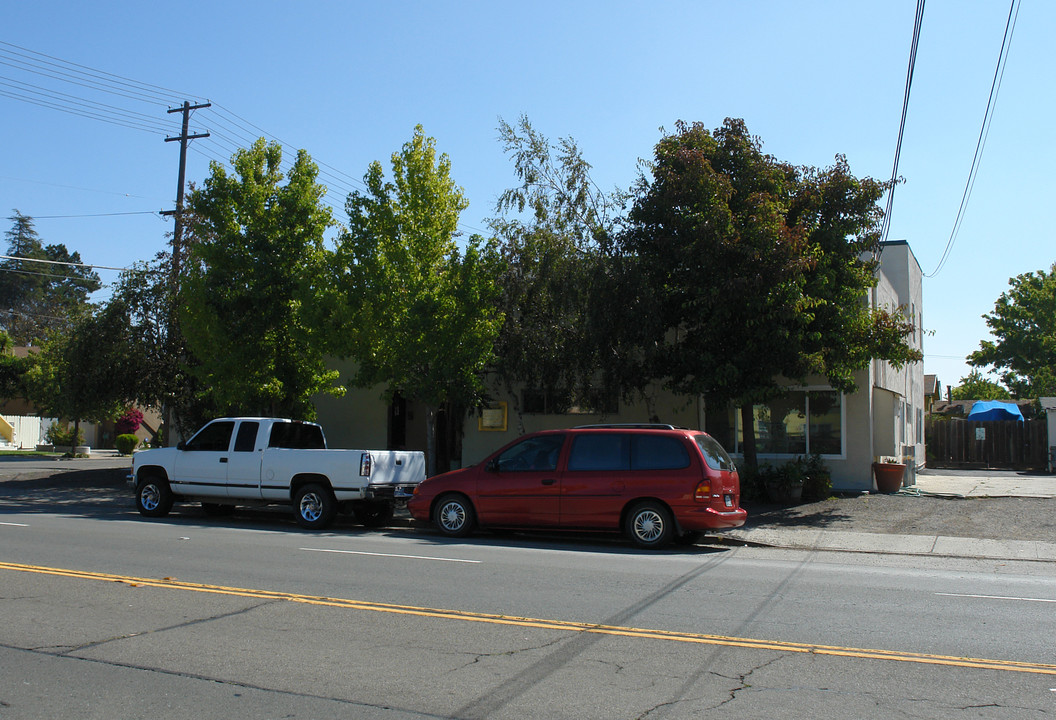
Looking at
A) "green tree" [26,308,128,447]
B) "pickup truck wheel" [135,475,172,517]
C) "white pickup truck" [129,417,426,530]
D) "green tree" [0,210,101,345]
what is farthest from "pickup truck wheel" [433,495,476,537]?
"green tree" [0,210,101,345]

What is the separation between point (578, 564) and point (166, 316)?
1582 centimetres

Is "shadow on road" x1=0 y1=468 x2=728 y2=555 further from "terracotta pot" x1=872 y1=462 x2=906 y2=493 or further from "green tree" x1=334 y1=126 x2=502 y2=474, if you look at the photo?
"terracotta pot" x1=872 y1=462 x2=906 y2=493

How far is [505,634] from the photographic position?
6.89m

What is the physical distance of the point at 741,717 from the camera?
4.97m

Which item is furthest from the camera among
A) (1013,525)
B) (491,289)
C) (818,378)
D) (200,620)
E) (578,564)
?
(818,378)

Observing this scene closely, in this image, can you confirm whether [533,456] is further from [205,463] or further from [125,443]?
[125,443]

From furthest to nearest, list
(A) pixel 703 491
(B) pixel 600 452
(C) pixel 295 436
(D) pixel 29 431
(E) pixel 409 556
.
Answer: (D) pixel 29 431
(C) pixel 295 436
(B) pixel 600 452
(A) pixel 703 491
(E) pixel 409 556

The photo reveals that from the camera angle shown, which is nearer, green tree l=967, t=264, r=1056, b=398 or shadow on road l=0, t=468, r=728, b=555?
shadow on road l=0, t=468, r=728, b=555

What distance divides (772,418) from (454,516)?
9390 mm

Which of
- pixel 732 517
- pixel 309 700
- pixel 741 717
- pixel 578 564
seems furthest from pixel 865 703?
pixel 732 517

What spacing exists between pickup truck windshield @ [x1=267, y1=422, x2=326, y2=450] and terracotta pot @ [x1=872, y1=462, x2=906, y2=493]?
475 inches

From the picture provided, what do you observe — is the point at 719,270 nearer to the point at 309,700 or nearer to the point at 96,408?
the point at 309,700

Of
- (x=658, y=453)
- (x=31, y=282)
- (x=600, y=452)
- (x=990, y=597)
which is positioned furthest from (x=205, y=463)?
(x=31, y=282)

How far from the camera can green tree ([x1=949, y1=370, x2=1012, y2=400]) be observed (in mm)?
54300
